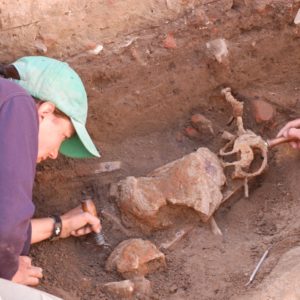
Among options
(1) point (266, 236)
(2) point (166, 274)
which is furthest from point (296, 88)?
(2) point (166, 274)

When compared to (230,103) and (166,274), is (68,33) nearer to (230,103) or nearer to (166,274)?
(230,103)

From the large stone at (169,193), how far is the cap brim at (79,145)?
46cm

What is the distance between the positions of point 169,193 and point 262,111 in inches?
32.8

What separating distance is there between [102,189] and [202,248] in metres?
0.56

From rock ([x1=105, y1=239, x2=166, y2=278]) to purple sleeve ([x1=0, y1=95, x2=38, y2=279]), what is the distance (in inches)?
24.7

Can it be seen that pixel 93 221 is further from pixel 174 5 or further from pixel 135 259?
pixel 174 5

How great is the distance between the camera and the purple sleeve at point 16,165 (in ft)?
8.80

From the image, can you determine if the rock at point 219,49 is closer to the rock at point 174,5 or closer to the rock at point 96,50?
the rock at point 174,5

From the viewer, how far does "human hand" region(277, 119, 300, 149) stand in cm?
362

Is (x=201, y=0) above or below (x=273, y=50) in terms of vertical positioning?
above

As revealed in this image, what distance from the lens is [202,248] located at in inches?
139

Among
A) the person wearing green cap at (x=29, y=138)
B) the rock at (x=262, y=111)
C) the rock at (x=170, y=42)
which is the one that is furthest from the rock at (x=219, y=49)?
the person wearing green cap at (x=29, y=138)

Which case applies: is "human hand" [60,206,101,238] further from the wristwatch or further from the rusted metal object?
the rusted metal object

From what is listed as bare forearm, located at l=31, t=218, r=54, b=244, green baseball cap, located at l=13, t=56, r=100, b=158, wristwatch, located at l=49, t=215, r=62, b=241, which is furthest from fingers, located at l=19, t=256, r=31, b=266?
green baseball cap, located at l=13, t=56, r=100, b=158
